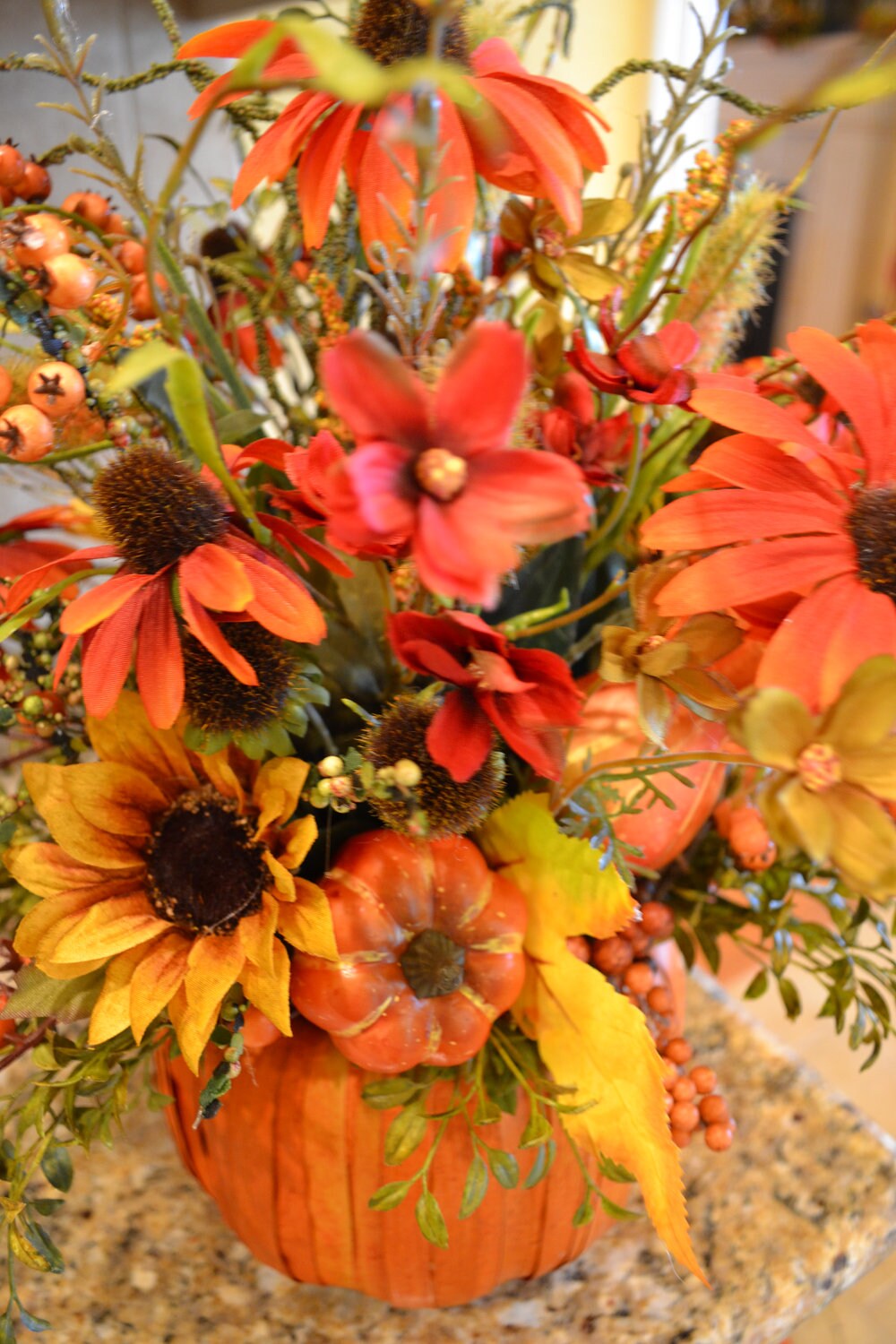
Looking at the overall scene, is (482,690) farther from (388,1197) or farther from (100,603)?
(388,1197)

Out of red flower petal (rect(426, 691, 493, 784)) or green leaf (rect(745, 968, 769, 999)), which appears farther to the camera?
green leaf (rect(745, 968, 769, 999))

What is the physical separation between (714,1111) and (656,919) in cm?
10

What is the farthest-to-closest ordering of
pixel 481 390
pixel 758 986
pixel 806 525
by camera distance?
1. pixel 758 986
2. pixel 806 525
3. pixel 481 390

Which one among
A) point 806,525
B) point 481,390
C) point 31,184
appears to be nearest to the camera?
point 481,390

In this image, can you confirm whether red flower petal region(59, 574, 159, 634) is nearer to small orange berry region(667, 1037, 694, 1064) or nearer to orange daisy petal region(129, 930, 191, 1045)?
orange daisy petal region(129, 930, 191, 1045)

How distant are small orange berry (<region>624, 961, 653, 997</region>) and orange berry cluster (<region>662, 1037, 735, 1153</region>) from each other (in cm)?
3

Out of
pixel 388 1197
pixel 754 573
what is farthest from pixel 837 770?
pixel 388 1197

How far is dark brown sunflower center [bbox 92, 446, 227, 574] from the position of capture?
0.33m

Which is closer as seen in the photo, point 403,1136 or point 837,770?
point 837,770

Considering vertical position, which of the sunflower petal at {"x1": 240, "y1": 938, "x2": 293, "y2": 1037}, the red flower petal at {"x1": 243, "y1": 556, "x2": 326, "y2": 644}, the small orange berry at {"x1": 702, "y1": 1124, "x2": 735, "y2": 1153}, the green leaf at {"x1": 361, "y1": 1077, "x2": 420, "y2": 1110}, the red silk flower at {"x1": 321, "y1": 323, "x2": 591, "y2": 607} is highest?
the red silk flower at {"x1": 321, "y1": 323, "x2": 591, "y2": 607}

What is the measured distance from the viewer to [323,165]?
Answer: 35cm

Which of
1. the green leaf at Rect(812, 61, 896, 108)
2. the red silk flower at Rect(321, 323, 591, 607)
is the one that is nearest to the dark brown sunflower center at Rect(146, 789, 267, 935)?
the red silk flower at Rect(321, 323, 591, 607)

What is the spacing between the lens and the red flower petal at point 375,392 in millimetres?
216

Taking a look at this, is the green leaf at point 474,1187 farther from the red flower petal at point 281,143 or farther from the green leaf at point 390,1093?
the red flower petal at point 281,143
